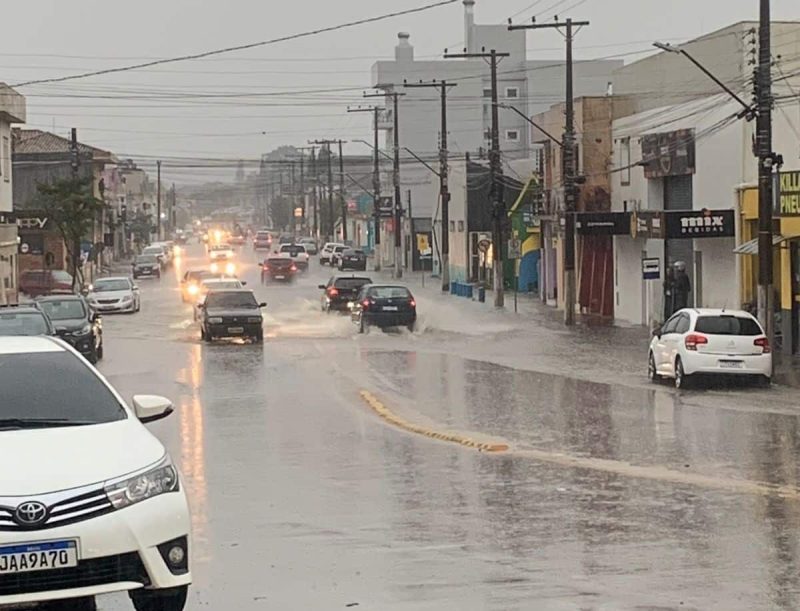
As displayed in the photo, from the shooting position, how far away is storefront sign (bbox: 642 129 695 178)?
136ft

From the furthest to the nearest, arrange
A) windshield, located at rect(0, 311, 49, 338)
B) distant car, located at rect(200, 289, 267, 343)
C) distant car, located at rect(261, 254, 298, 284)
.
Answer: distant car, located at rect(261, 254, 298, 284)
distant car, located at rect(200, 289, 267, 343)
windshield, located at rect(0, 311, 49, 338)

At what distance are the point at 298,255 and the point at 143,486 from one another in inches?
3389

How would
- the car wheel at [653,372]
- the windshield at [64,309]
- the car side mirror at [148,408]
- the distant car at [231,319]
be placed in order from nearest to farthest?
the car side mirror at [148,408]
the car wheel at [653,372]
the windshield at [64,309]
the distant car at [231,319]

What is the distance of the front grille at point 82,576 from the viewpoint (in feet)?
25.5

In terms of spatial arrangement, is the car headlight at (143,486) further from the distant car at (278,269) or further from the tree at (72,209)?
the distant car at (278,269)

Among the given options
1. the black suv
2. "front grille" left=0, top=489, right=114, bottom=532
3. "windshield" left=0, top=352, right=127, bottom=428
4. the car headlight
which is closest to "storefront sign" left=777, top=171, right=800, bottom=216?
the black suv

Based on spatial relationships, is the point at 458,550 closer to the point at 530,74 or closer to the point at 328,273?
the point at 328,273

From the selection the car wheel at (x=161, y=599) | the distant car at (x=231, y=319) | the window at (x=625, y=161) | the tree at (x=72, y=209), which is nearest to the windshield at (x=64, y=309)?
the distant car at (x=231, y=319)

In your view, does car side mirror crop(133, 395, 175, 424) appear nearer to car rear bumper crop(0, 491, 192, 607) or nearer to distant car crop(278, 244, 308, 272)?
car rear bumper crop(0, 491, 192, 607)

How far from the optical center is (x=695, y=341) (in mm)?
26703

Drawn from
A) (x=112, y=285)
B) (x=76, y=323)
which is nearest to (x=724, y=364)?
(x=76, y=323)

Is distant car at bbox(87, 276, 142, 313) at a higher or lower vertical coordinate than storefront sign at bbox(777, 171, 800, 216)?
lower

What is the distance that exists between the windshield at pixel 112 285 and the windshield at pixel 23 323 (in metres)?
27.0

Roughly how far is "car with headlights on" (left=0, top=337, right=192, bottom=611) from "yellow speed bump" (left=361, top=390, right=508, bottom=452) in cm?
908
